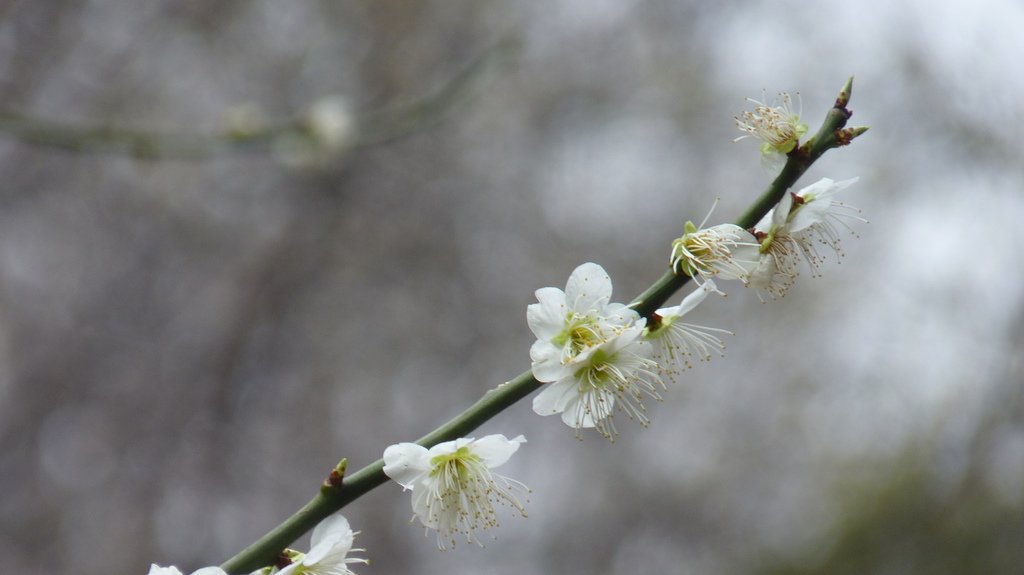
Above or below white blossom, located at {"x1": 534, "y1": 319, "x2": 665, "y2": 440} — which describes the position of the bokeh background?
above

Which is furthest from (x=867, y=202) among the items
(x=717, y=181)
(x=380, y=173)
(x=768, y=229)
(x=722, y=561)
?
(x=768, y=229)

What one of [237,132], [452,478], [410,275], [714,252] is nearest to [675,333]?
[714,252]

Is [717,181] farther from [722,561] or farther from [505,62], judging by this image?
[505,62]

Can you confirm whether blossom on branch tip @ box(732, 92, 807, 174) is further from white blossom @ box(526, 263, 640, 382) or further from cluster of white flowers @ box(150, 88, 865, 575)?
white blossom @ box(526, 263, 640, 382)

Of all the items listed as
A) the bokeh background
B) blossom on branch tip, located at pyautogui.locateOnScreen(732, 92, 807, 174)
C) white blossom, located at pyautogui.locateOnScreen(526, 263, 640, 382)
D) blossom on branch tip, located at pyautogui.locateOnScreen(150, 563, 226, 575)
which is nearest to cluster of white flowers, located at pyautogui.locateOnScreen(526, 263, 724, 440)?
white blossom, located at pyautogui.locateOnScreen(526, 263, 640, 382)

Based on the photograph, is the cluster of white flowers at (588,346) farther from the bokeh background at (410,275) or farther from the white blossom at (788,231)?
the bokeh background at (410,275)

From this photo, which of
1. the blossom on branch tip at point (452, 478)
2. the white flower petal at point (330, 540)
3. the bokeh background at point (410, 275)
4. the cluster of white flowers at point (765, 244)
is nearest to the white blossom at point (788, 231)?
the cluster of white flowers at point (765, 244)
